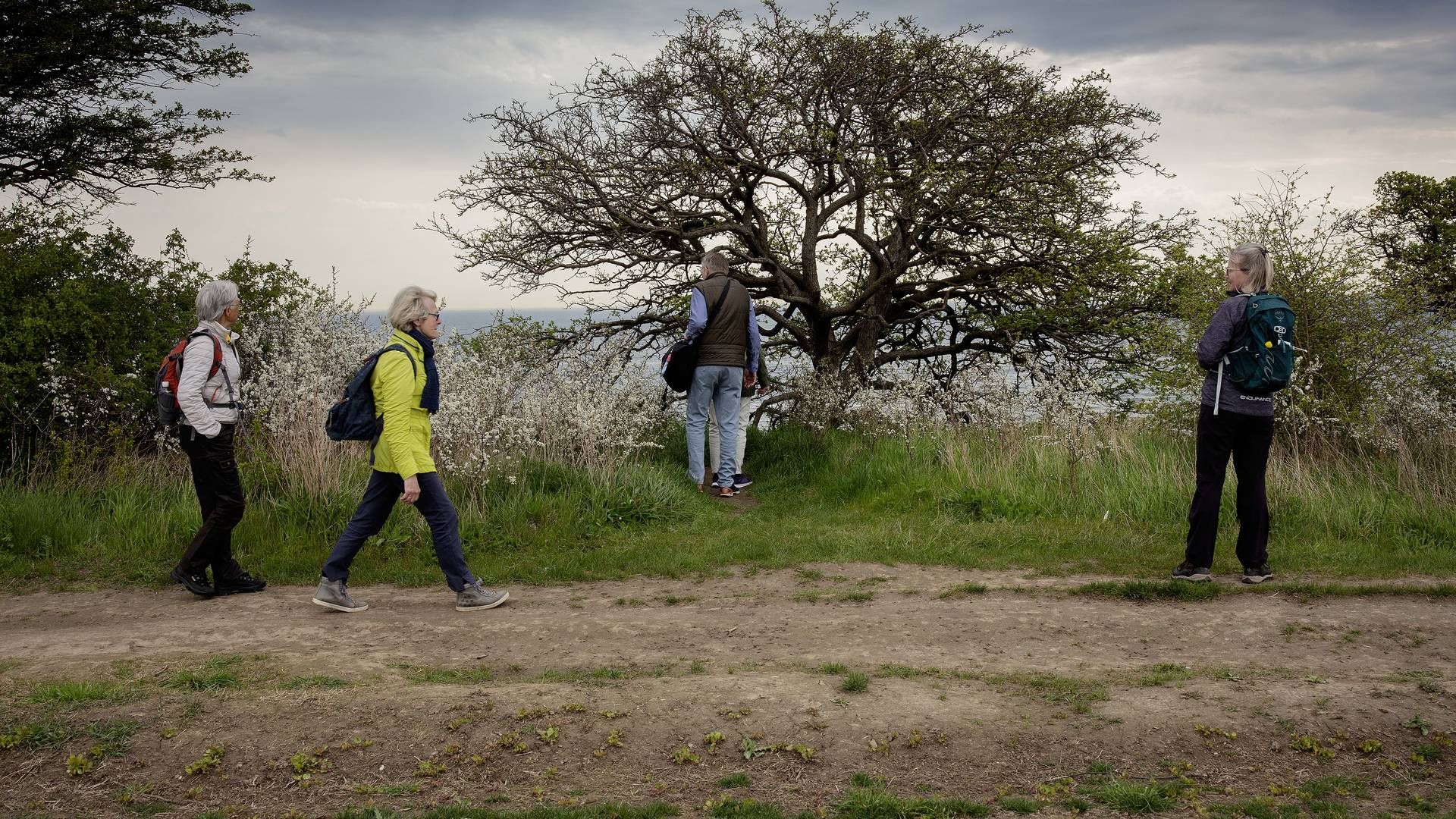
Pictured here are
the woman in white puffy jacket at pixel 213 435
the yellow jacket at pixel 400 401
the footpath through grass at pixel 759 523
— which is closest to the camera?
the yellow jacket at pixel 400 401

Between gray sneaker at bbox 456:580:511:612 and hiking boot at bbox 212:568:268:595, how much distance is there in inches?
61.3

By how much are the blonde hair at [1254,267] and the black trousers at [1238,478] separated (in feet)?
2.72

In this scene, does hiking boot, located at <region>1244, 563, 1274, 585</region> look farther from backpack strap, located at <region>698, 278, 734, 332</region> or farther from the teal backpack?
backpack strap, located at <region>698, 278, 734, 332</region>

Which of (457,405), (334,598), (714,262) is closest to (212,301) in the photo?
(334,598)

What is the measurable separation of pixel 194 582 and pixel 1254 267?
294 inches

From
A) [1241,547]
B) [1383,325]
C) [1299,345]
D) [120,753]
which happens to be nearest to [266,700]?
[120,753]

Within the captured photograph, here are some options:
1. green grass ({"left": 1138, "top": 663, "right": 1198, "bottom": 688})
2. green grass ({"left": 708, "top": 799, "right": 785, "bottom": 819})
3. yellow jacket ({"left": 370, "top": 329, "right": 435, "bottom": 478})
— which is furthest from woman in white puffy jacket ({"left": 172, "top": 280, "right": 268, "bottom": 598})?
green grass ({"left": 1138, "top": 663, "right": 1198, "bottom": 688})

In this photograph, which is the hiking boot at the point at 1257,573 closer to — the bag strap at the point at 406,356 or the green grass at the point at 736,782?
the green grass at the point at 736,782

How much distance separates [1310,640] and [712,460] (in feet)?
19.8

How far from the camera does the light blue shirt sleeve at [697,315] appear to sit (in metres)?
9.85

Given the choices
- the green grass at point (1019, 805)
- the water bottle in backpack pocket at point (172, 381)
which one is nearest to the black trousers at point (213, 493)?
the water bottle in backpack pocket at point (172, 381)

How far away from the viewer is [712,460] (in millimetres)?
10680

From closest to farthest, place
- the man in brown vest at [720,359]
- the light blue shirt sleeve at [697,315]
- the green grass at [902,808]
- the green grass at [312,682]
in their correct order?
the green grass at [902,808] → the green grass at [312,682] → the light blue shirt sleeve at [697,315] → the man in brown vest at [720,359]

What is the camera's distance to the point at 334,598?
21.7ft
